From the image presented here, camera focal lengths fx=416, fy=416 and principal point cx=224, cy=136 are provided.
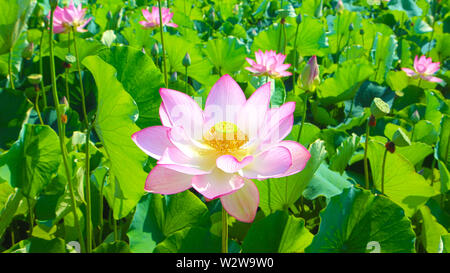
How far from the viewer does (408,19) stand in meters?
2.30

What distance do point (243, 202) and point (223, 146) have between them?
94 millimetres

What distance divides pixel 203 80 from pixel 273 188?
0.68 m

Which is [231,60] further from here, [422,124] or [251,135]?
[251,135]

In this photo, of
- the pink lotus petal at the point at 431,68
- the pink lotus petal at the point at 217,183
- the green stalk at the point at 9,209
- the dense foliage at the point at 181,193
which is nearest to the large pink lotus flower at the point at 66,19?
the dense foliage at the point at 181,193

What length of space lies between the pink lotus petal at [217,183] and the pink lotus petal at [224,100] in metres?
0.11

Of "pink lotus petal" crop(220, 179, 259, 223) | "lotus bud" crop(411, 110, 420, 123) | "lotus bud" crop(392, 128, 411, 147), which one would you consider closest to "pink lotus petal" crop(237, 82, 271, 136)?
"pink lotus petal" crop(220, 179, 259, 223)

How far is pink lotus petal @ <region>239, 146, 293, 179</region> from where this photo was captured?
0.44m

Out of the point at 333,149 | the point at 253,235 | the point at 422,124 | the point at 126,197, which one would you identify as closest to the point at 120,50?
the point at 126,197

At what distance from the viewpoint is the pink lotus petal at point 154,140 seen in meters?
0.47

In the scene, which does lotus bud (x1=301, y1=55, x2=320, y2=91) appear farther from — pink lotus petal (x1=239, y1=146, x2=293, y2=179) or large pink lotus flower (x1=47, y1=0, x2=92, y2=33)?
large pink lotus flower (x1=47, y1=0, x2=92, y2=33)

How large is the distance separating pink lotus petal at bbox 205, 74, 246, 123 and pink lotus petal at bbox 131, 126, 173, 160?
0.31 feet

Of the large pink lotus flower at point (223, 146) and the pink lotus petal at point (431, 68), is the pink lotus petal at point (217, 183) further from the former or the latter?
the pink lotus petal at point (431, 68)

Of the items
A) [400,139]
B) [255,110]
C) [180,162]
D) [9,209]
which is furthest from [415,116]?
[9,209]

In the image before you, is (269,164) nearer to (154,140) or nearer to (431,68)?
(154,140)
